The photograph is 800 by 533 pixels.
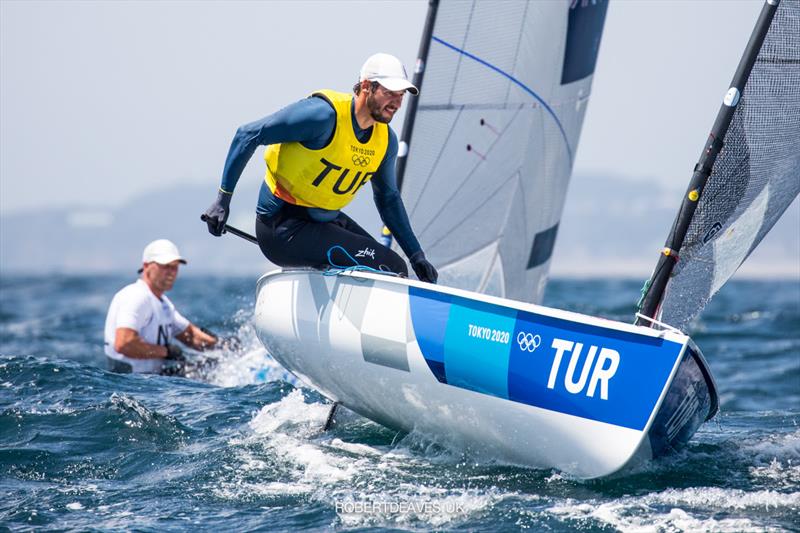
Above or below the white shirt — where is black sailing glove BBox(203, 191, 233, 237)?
above

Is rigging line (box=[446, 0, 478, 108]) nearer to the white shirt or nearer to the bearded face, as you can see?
the white shirt

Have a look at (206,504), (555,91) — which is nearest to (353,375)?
(206,504)

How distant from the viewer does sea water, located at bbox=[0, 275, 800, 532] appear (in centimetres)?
340

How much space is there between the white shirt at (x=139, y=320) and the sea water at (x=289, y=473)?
1.61 ft

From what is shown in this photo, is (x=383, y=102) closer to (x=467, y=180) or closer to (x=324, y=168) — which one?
(x=324, y=168)

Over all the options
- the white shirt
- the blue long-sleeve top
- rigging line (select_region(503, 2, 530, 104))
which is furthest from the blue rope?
rigging line (select_region(503, 2, 530, 104))

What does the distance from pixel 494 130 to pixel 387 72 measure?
2.86 m

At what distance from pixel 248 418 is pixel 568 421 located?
6.40 ft

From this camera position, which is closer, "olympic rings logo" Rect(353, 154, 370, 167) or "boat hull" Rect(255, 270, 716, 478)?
"boat hull" Rect(255, 270, 716, 478)

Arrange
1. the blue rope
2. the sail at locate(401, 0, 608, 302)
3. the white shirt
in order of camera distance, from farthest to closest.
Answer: the sail at locate(401, 0, 608, 302) → the white shirt → the blue rope

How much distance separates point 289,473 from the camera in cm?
393

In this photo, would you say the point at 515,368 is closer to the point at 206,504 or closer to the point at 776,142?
the point at 206,504

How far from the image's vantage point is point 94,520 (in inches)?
138

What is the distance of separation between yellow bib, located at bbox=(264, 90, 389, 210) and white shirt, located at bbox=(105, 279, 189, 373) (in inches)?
95.5
